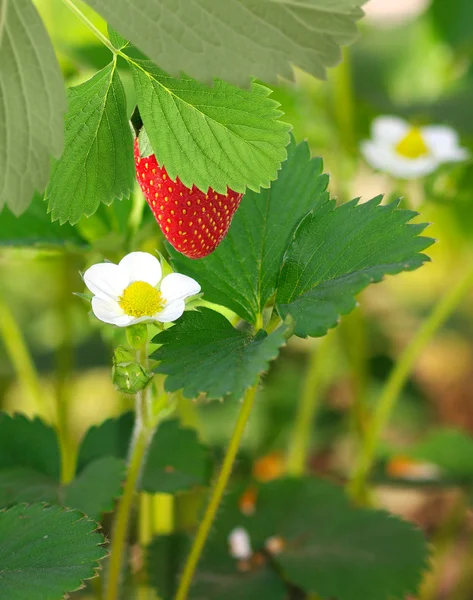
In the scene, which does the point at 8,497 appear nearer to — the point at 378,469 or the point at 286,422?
the point at 378,469

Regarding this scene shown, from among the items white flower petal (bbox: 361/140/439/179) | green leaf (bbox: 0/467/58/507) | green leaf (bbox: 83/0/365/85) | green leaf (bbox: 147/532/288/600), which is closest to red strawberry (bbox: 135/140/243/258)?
green leaf (bbox: 83/0/365/85)

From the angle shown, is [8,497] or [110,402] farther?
[110,402]

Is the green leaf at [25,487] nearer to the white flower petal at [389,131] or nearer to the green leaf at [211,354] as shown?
the green leaf at [211,354]

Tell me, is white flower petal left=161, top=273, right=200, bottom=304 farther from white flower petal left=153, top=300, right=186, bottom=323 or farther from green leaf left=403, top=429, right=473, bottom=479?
green leaf left=403, top=429, right=473, bottom=479

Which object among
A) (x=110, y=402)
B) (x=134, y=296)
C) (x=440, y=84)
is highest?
(x=440, y=84)

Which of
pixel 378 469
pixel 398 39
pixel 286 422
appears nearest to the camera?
pixel 378 469

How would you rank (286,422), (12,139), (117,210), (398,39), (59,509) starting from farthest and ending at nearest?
(398,39), (286,422), (117,210), (59,509), (12,139)

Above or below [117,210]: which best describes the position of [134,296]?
below

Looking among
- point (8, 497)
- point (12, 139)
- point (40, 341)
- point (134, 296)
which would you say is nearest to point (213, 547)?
point (8, 497)
